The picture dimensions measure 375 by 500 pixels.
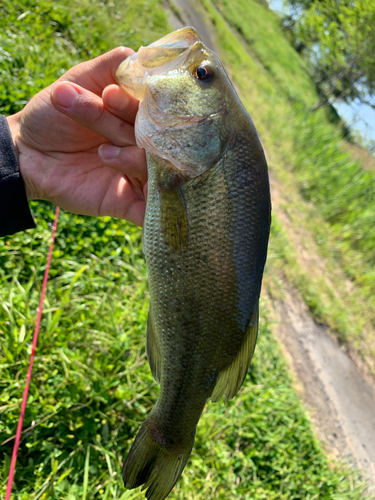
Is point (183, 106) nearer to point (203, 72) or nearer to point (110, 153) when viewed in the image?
point (203, 72)

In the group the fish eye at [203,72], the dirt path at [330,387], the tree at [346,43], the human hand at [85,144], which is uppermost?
the tree at [346,43]

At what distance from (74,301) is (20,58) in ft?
9.69

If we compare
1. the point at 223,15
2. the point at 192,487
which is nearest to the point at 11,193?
the point at 192,487

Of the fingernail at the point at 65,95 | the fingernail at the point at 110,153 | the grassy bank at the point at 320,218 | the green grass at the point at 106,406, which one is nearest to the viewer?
the fingernail at the point at 65,95

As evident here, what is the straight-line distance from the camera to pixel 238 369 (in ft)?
5.18

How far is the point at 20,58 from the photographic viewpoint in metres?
3.78

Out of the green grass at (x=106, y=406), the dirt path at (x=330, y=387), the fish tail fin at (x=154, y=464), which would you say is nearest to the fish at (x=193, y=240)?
the fish tail fin at (x=154, y=464)

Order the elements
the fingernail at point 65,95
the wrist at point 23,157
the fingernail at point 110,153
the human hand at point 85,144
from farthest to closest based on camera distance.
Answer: the wrist at point 23,157 < the fingernail at point 110,153 < the human hand at point 85,144 < the fingernail at point 65,95

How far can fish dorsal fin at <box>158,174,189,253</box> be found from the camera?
1528mm

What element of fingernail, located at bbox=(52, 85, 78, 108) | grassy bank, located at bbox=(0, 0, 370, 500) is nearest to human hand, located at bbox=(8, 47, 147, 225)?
fingernail, located at bbox=(52, 85, 78, 108)

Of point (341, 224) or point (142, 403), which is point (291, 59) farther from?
point (142, 403)

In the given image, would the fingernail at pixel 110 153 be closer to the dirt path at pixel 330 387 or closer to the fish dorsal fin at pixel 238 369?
the fish dorsal fin at pixel 238 369

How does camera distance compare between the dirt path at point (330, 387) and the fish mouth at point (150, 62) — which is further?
the dirt path at point (330, 387)

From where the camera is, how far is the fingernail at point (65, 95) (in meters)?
1.64
